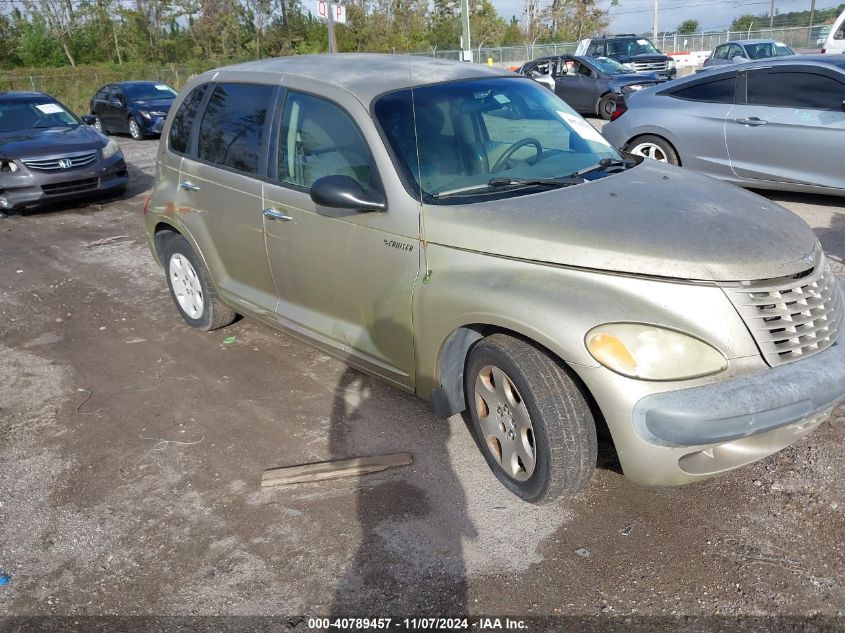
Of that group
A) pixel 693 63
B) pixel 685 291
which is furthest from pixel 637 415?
pixel 693 63

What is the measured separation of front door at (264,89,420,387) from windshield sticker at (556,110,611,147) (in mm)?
1260

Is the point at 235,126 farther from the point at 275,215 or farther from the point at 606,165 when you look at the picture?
the point at 606,165

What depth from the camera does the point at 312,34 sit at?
42906mm

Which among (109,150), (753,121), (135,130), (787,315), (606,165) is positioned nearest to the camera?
Answer: (787,315)

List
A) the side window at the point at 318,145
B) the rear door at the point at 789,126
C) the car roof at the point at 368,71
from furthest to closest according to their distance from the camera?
the rear door at the point at 789,126 < the car roof at the point at 368,71 < the side window at the point at 318,145

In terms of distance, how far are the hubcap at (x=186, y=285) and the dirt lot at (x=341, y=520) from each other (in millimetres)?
761

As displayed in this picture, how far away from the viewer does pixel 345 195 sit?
11.5 feet

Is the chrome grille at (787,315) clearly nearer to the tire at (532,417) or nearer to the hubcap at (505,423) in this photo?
the tire at (532,417)

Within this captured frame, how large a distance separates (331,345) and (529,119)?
169 centimetres

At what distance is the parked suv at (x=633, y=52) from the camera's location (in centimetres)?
2114

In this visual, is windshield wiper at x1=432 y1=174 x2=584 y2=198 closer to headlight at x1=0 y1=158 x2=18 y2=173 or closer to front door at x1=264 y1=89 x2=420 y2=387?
front door at x1=264 y1=89 x2=420 y2=387

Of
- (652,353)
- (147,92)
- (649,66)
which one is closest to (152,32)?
(147,92)

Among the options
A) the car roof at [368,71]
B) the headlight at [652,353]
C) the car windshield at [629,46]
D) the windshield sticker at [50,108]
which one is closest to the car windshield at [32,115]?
the windshield sticker at [50,108]

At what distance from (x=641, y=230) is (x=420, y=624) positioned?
1.76 m
